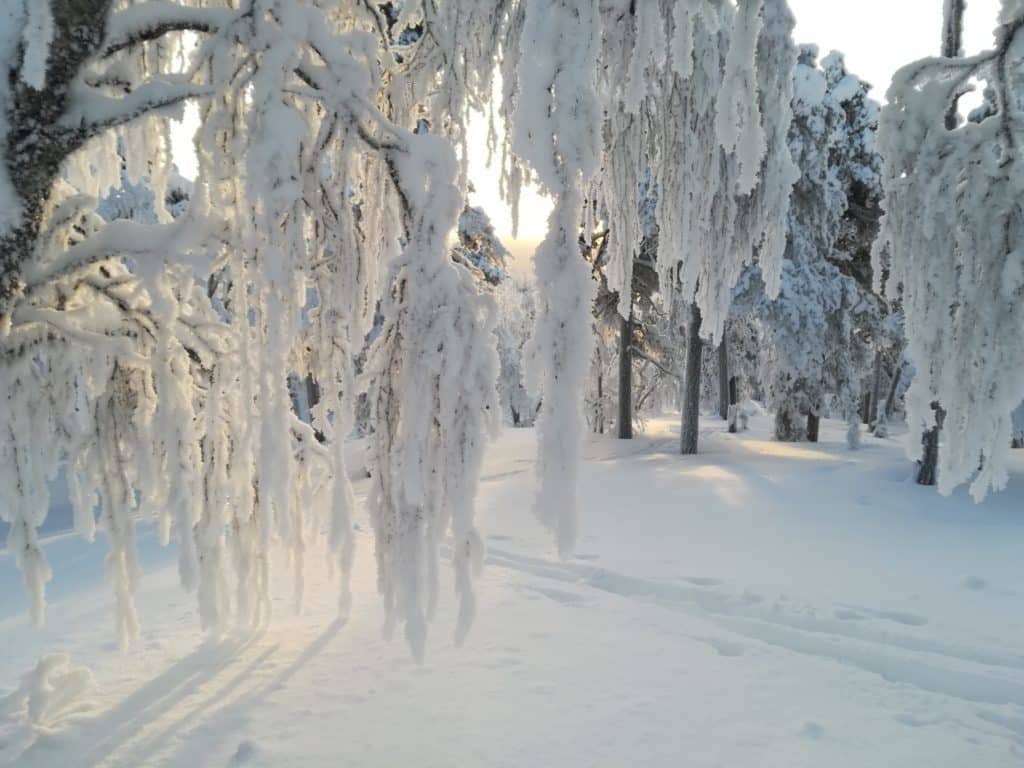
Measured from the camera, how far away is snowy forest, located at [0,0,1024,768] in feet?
7.37

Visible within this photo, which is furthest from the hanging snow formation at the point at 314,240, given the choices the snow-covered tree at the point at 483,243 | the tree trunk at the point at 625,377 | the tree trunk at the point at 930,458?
the tree trunk at the point at 625,377

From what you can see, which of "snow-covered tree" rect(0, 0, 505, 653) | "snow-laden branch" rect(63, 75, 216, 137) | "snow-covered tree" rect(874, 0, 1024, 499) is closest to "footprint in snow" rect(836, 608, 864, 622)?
"snow-covered tree" rect(874, 0, 1024, 499)

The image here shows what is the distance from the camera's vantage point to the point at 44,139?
233cm

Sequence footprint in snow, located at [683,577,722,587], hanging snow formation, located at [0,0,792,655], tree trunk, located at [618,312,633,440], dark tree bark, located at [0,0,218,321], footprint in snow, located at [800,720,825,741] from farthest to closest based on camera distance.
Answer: tree trunk, located at [618,312,633,440] < footprint in snow, located at [683,577,722,587] < footprint in snow, located at [800,720,825,741] < dark tree bark, located at [0,0,218,321] < hanging snow formation, located at [0,0,792,655]

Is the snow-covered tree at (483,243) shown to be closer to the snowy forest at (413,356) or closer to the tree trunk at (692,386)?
the tree trunk at (692,386)

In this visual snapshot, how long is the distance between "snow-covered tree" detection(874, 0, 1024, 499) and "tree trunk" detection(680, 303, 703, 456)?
9.82 meters

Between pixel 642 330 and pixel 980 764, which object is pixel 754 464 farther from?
pixel 980 764

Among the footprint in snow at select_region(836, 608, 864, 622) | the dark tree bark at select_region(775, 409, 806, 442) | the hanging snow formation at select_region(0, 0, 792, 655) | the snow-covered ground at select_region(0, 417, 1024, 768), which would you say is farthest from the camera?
the dark tree bark at select_region(775, 409, 806, 442)

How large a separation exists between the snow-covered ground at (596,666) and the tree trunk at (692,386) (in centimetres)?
594

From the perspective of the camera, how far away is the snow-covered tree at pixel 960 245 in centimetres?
293

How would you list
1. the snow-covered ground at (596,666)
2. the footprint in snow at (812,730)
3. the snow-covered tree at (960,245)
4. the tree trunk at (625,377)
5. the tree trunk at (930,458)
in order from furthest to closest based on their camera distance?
the tree trunk at (625,377)
the tree trunk at (930,458)
the footprint in snow at (812,730)
the snow-covered ground at (596,666)
the snow-covered tree at (960,245)

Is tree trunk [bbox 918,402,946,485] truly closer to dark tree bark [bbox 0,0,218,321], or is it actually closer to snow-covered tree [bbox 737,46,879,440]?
snow-covered tree [bbox 737,46,879,440]

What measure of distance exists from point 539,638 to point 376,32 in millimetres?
3849

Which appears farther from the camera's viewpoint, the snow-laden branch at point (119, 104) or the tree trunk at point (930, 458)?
the tree trunk at point (930, 458)
